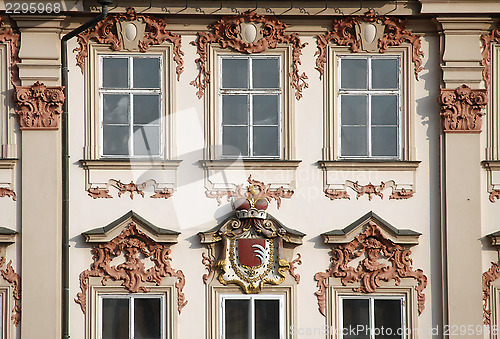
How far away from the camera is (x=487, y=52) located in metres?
15.4

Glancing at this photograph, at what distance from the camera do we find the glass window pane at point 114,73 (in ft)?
50.6

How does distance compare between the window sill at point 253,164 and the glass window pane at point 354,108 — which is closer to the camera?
the window sill at point 253,164

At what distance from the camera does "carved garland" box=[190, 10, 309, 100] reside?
1543 centimetres

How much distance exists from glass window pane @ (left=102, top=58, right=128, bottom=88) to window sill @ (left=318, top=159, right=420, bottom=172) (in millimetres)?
3261

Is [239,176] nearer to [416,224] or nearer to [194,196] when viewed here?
[194,196]

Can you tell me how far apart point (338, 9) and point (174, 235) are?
4252 mm

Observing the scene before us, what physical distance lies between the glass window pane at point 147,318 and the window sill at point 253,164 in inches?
85.5

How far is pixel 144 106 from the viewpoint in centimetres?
1543

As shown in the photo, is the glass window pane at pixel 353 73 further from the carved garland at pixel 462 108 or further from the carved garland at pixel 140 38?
the carved garland at pixel 140 38

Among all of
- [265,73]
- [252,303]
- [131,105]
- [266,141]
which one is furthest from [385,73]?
[252,303]

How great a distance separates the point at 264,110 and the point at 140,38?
2.19 m

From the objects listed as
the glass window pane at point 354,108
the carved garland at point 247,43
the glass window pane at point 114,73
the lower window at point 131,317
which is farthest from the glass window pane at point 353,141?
the lower window at point 131,317

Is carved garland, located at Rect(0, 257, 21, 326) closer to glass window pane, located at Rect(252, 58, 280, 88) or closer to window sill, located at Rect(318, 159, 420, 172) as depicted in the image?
glass window pane, located at Rect(252, 58, 280, 88)

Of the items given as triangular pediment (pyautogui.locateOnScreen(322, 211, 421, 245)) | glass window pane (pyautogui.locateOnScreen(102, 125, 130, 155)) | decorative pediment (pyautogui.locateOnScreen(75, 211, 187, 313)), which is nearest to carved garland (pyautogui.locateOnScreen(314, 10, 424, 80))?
triangular pediment (pyautogui.locateOnScreen(322, 211, 421, 245))
